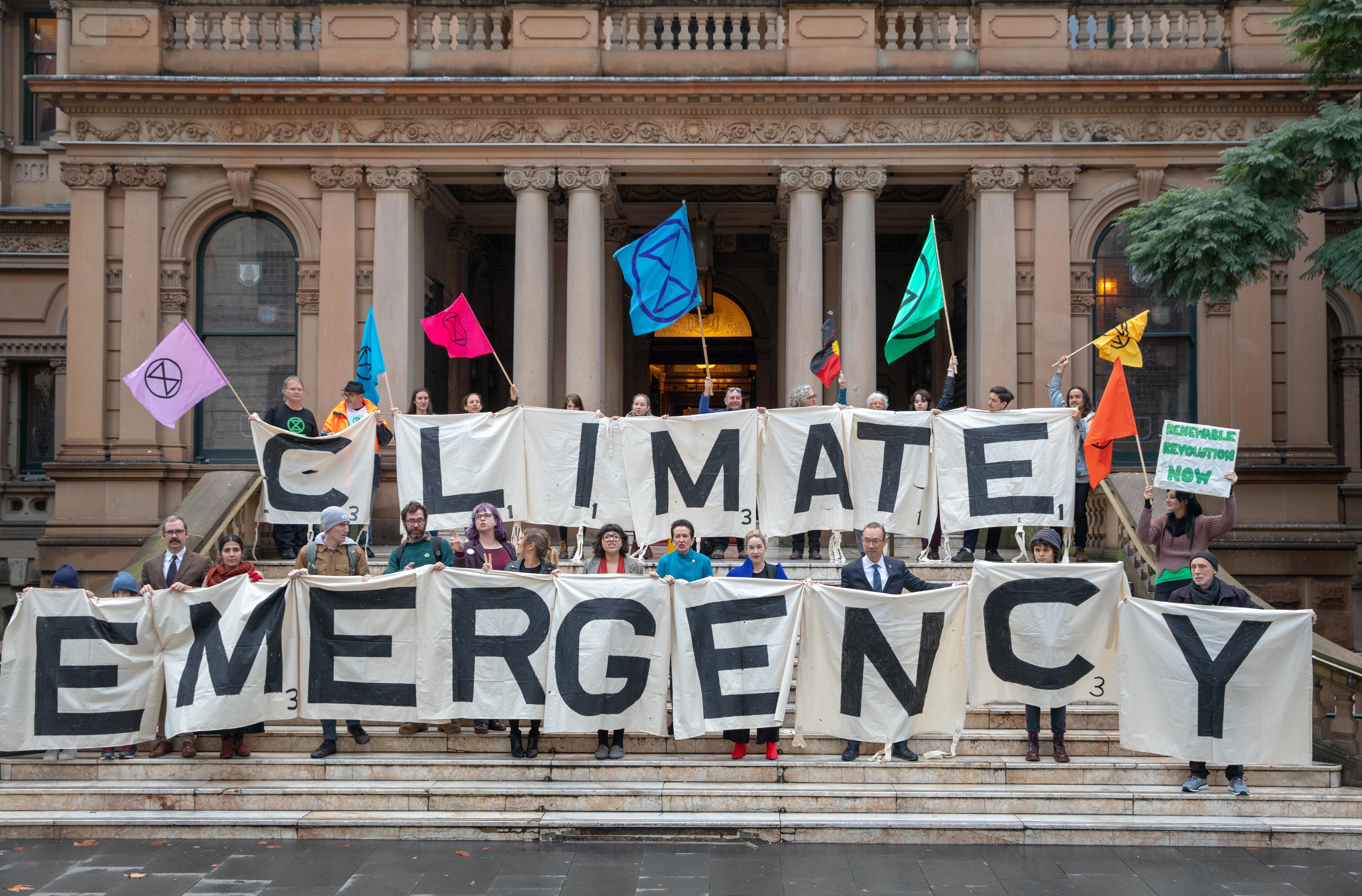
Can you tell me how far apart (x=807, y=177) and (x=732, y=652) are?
986 centimetres

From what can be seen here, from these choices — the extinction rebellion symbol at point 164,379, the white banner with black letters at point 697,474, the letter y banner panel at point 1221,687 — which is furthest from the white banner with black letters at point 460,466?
the letter y banner panel at point 1221,687

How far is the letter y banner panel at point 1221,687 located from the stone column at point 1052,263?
26.8ft

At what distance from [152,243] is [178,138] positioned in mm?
1683

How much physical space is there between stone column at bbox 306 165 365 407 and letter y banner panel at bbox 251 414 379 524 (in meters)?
4.21

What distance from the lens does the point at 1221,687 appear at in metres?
9.10

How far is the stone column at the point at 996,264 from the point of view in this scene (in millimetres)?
17047

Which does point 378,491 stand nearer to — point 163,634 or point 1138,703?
point 163,634

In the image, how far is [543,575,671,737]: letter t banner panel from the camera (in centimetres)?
945

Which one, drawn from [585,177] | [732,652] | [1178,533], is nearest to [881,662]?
[732,652]

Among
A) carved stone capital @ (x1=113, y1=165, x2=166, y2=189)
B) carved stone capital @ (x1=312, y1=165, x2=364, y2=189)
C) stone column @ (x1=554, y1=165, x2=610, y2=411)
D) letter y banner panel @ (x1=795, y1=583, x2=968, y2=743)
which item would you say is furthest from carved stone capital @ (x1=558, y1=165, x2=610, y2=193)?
letter y banner panel @ (x1=795, y1=583, x2=968, y2=743)

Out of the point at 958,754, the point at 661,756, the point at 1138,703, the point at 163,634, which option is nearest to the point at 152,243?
the point at 163,634

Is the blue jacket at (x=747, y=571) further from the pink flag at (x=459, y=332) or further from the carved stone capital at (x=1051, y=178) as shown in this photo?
the carved stone capital at (x=1051, y=178)

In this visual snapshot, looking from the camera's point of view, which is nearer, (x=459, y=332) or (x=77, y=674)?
(x=77, y=674)

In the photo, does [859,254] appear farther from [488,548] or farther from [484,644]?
[484,644]
